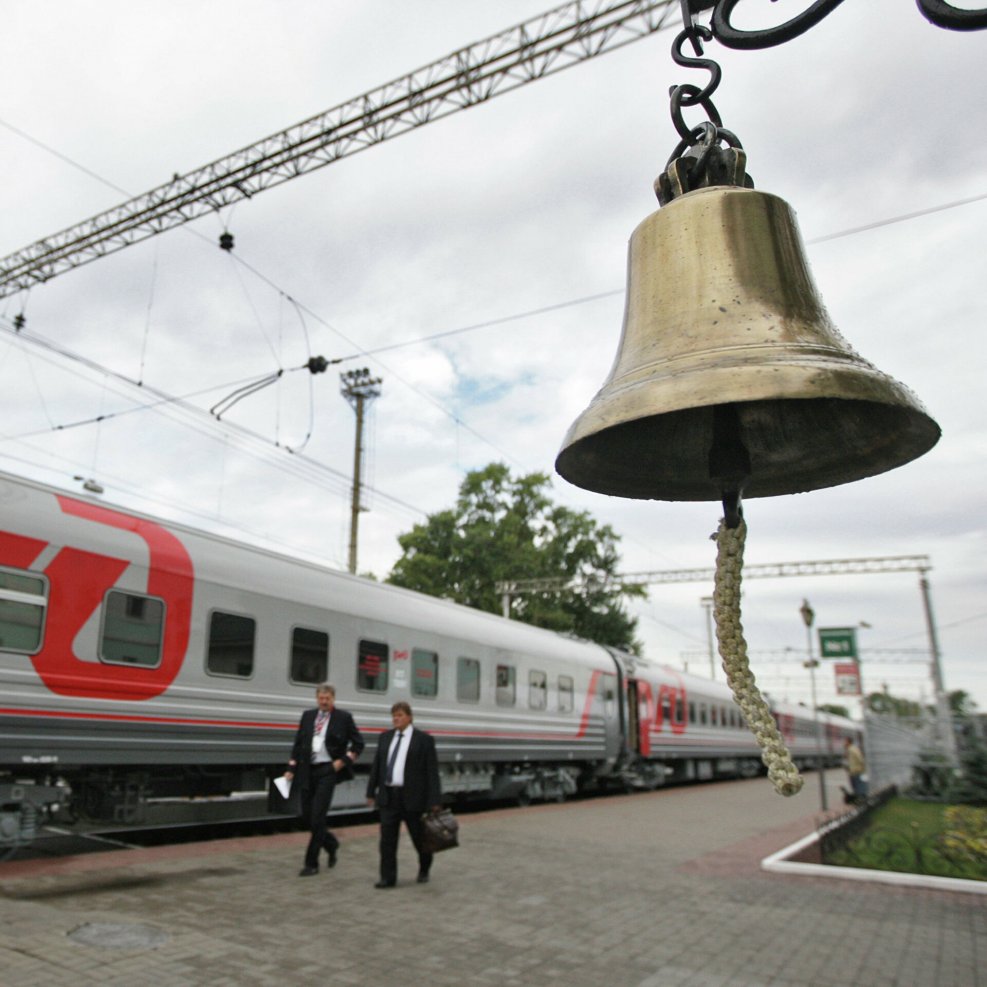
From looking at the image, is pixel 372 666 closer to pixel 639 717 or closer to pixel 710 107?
pixel 710 107

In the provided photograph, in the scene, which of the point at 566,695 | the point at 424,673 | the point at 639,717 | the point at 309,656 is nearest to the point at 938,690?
the point at 639,717

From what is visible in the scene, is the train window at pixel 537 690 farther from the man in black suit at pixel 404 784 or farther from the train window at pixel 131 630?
the train window at pixel 131 630

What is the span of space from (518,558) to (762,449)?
32394mm

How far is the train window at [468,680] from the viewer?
→ 14.3 meters

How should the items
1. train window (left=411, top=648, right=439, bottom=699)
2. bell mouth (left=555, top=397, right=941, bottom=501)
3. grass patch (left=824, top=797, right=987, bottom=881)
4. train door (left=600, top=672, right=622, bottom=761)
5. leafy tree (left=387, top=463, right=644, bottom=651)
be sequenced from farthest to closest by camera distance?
leafy tree (left=387, top=463, right=644, bottom=651)
train door (left=600, top=672, right=622, bottom=761)
train window (left=411, top=648, right=439, bottom=699)
grass patch (left=824, top=797, right=987, bottom=881)
bell mouth (left=555, top=397, right=941, bottom=501)

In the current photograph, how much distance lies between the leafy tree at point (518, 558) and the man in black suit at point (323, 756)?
24.3 m

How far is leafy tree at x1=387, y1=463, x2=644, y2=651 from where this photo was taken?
34719 millimetres

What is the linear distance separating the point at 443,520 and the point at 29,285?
2181cm

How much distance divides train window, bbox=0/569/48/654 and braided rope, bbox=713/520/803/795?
25.0 ft

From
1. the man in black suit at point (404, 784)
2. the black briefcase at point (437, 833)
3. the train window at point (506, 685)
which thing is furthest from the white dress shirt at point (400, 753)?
the train window at point (506, 685)

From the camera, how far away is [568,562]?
37.4 metres

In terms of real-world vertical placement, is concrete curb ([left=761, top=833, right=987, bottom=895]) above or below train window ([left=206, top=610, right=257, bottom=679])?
below

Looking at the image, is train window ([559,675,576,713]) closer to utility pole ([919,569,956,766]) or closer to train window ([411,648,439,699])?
train window ([411,648,439,699])

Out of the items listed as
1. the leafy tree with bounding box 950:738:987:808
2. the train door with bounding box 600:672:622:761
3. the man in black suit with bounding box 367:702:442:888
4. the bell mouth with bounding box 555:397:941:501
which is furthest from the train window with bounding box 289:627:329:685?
the leafy tree with bounding box 950:738:987:808
